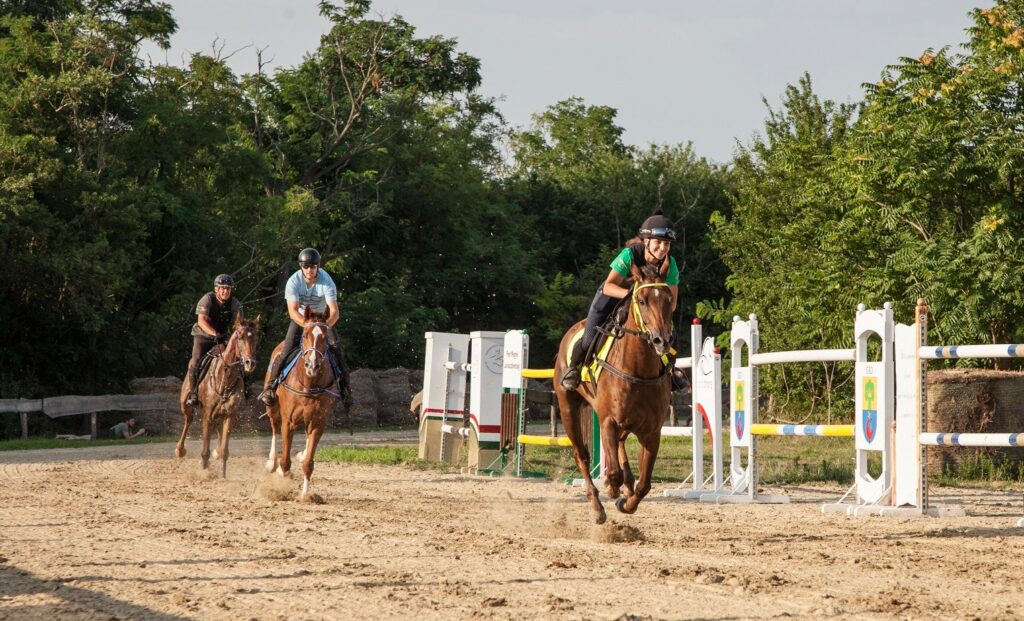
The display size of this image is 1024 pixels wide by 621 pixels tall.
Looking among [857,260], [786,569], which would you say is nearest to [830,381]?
[857,260]

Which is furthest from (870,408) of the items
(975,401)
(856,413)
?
(975,401)

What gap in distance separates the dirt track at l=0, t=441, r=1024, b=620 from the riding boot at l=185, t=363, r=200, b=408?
306 centimetres

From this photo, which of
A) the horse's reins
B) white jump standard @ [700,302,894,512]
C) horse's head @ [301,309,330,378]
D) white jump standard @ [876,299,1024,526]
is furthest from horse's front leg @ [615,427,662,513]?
horse's head @ [301,309,330,378]

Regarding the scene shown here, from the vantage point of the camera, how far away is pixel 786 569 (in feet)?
28.4

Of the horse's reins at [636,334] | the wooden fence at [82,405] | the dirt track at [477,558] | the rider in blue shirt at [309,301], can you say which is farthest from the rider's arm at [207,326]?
the wooden fence at [82,405]

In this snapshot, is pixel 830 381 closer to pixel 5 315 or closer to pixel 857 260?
pixel 857 260

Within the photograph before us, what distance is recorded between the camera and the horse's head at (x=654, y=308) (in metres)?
10.1

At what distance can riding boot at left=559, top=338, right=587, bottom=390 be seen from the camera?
38.7 feet

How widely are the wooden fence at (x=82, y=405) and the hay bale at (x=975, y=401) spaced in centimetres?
2211

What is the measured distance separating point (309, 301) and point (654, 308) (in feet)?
20.6

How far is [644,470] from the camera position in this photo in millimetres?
10984

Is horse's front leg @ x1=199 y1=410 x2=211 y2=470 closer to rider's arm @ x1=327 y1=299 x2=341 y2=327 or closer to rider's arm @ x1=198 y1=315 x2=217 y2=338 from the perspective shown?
rider's arm @ x1=198 y1=315 x2=217 y2=338

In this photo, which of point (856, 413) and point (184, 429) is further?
point (184, 429)

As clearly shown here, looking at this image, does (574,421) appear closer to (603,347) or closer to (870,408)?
(603,347)
